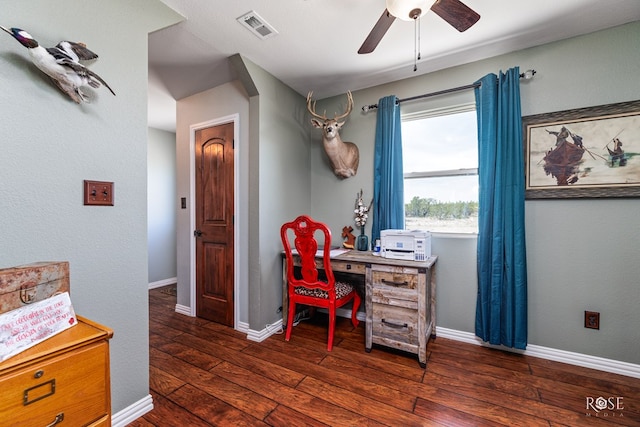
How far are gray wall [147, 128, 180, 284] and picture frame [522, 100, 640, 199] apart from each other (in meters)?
4.82

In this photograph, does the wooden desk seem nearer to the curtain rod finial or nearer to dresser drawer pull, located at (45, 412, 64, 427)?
the curtain rod finial

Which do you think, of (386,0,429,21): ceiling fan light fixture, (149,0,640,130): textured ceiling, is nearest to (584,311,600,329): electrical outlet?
(149,0,640,130): textured ceiling

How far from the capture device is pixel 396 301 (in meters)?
2.13

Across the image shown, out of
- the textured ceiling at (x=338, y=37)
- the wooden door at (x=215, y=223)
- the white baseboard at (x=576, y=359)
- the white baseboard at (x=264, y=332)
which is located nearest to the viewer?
the textured ceiling at (x=338, y=37)

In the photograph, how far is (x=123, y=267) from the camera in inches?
59.8

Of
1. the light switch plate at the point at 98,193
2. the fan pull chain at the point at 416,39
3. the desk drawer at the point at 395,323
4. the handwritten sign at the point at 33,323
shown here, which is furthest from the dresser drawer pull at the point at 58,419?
the fan pull chain at the point at 416,39

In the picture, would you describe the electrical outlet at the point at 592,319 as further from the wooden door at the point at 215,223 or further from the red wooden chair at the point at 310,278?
the wooden door at the point at 215,223

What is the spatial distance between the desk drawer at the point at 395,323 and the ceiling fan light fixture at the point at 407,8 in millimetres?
1964

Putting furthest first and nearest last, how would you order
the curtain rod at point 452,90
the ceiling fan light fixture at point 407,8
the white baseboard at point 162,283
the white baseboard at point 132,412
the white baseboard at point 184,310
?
1. the white baseboard at point 162,283
2. the white baseboard at point 184,310
3. the curtain rod at point 452,90
4. the white baseboard at point 132,412
5. the ceiling fan light fixture at point 407,8

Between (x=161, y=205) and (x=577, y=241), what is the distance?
5.17m

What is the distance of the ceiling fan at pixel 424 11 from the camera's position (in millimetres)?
1328

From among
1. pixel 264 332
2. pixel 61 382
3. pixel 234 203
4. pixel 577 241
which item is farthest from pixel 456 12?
pixel 264 332

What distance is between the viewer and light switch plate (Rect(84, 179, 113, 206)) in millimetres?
1354

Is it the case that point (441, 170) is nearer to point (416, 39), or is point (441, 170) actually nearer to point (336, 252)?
point (416, 39)
